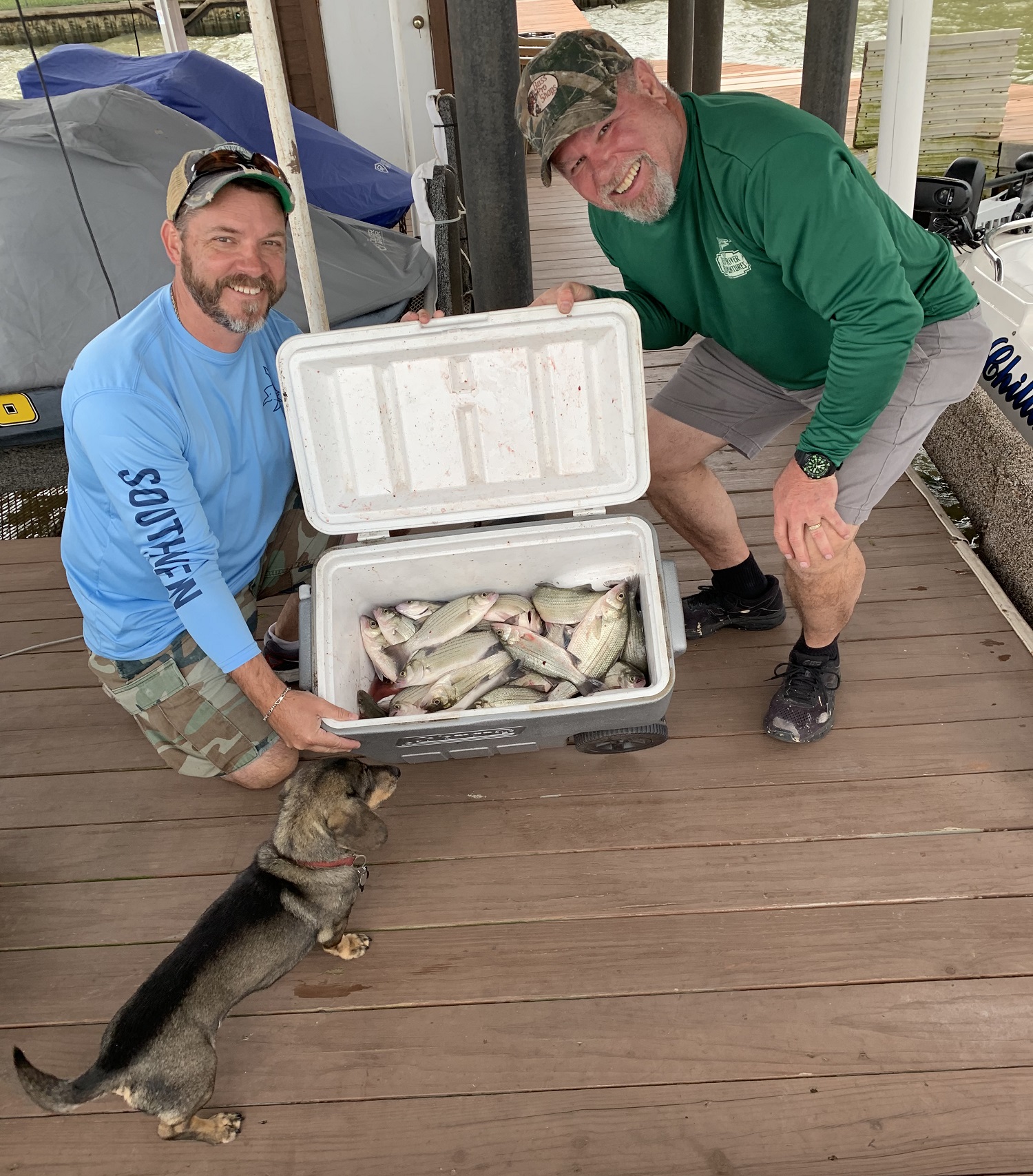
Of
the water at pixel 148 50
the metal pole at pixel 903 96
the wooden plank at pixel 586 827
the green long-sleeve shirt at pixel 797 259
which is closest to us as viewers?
the green long-sleeve shirt at pixel 797 259

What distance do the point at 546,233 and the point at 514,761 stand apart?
5329 mm

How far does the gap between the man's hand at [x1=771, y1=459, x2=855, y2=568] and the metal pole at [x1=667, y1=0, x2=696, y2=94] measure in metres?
6.85

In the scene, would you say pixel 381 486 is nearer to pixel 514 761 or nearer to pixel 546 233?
pixel 514 761

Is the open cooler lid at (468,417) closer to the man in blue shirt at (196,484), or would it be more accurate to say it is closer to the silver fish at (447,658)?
the man in blue shirt at (196,484)

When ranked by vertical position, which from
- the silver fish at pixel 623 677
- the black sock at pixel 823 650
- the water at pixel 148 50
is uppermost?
the water at pixel 148 50

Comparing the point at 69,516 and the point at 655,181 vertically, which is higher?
the point at 655,181

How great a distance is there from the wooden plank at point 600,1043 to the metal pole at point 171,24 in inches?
278

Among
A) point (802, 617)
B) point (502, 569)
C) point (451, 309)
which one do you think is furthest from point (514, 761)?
point (451, 309)

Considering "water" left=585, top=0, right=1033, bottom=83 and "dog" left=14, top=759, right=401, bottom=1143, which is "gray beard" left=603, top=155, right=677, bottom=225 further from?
"water" left=585, top=0, right=1033, bottom=83

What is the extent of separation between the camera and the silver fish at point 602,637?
2.36 metres

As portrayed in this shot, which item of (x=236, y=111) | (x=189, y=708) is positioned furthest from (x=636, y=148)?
(x=236, y=111)

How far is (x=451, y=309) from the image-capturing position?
4.65 m

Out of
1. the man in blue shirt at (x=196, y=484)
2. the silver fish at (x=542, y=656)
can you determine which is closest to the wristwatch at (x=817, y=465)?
the silver fish at (x=542, y=656)

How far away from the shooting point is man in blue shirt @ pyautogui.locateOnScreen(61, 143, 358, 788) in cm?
206
